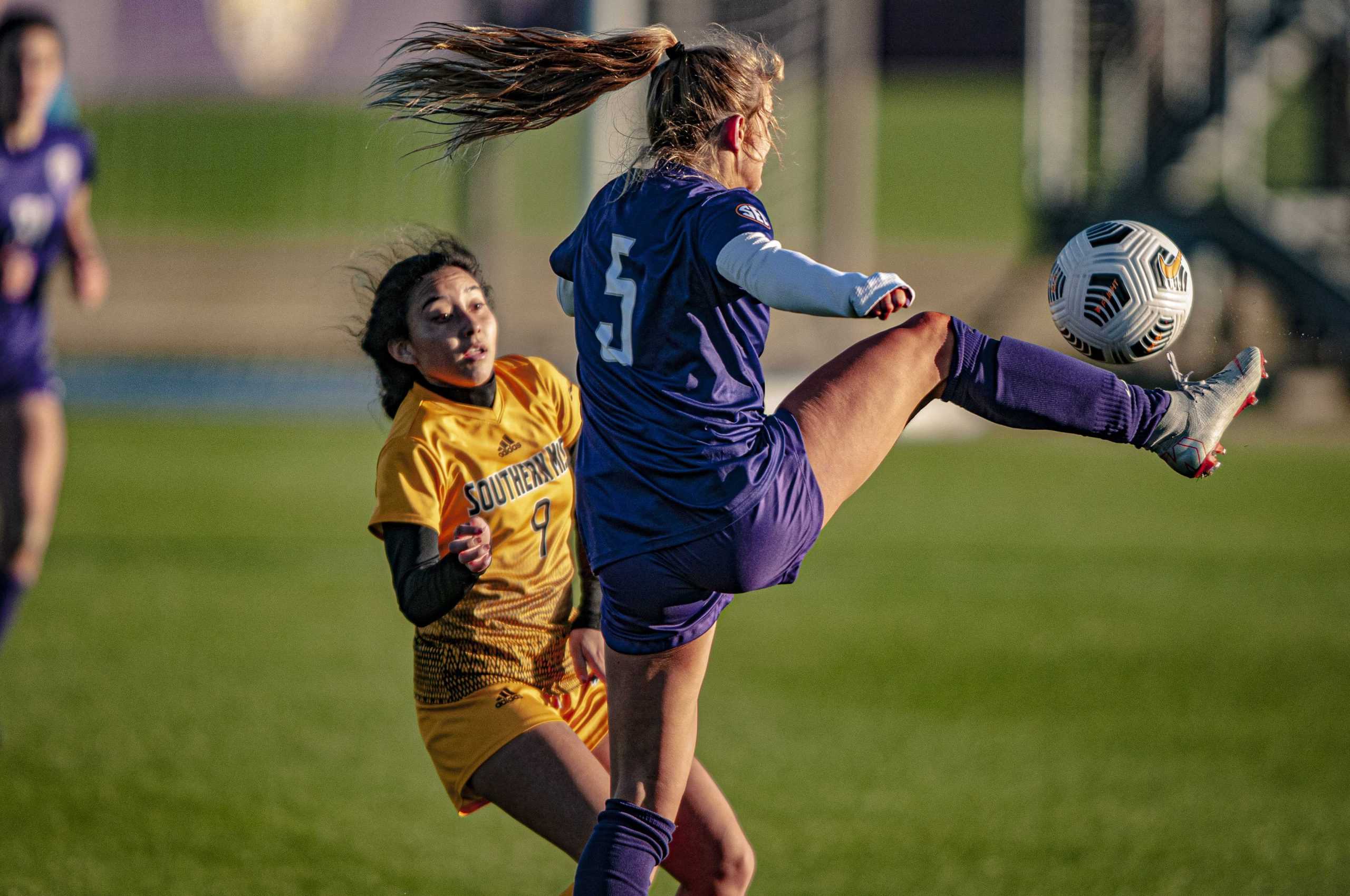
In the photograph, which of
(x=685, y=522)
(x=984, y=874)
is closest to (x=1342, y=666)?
(x=984, y=874)

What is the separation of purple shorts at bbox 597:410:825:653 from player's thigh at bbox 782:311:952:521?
0.04 m

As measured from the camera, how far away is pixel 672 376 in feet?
9.02

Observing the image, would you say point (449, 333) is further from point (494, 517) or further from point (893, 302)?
point (893, 302)

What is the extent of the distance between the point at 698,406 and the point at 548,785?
3.03 ft

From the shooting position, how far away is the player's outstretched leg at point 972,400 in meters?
2.89

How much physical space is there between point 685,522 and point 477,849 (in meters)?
2.46

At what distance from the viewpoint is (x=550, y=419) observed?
11.4 ft

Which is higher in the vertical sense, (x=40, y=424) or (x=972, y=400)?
(x=972, y=400)

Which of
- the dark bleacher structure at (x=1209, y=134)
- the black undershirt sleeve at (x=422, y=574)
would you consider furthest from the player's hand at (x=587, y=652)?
the dark bleacher structure at (x=1209, y=134)

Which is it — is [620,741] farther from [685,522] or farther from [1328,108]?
[1328,108]

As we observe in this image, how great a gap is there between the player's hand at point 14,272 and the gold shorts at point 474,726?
415cm

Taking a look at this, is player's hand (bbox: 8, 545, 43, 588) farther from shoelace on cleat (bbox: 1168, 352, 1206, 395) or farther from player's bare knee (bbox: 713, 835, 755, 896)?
shoelace on cleat (bbox: 1168, 352, 1206, 395)

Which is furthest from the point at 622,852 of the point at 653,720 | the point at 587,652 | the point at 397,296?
the point at 397,296

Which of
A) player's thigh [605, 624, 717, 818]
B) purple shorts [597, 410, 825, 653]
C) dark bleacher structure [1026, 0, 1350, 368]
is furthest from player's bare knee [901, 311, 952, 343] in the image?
dark bleacher structure [1026, 0, 1350, 368]
